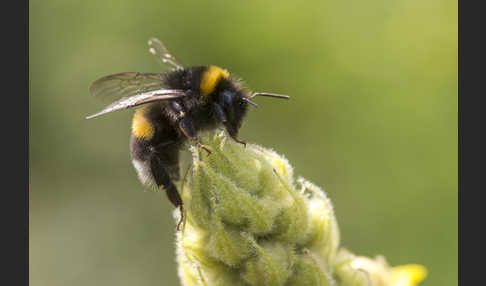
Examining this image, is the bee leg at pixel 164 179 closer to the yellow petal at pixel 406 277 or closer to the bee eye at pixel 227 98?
the bee eye at pixel 227 98

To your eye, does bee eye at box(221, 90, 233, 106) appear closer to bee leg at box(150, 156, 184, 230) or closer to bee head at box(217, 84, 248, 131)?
bee head at box(217, 84, 248, 131)

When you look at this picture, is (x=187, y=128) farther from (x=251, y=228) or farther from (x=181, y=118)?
(x=251, y=228)

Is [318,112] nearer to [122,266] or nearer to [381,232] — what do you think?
[381,232]

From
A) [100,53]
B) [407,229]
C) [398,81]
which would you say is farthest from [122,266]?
[398,81]

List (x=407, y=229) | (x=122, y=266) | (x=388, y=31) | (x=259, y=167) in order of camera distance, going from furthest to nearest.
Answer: (x=122, y=266) → (x=388, y=31) → (x=407, y=229) → (x=259, y=167)

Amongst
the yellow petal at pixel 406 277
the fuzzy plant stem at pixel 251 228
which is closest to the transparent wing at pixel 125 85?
the fuzzy plant stem at pixel 251 228

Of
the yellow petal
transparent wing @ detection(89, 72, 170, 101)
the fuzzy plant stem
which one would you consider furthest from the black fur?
the yellow petal

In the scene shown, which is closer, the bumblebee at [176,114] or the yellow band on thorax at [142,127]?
→ the bumblebee at [176,114]

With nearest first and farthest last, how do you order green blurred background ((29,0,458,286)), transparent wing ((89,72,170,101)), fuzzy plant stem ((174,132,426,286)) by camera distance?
fuzzy plant stem ((174,132,426,286)), transparent wing ((89,72,170,101)), green blurred background ((29,0,458,286))
